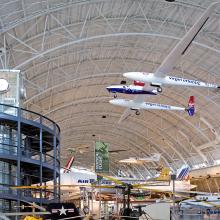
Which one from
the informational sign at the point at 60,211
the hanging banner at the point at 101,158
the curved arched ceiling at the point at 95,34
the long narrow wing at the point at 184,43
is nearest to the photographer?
the informational sign at the point at 60,211

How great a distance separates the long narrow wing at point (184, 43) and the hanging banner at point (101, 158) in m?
11.0

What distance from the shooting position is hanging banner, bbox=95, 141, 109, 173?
44.1 meters

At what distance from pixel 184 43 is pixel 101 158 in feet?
54.5

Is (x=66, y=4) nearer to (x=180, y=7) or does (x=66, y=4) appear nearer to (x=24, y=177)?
(x=180, y=7)

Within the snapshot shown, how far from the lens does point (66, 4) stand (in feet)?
110

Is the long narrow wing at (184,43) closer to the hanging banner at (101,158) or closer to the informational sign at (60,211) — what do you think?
the hanging banner at (101,158)

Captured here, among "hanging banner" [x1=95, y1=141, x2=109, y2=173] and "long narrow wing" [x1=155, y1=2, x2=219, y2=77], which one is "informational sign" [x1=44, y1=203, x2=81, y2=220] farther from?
"hanging banner" [x1=95, y1=141, x2=109, y2=173]

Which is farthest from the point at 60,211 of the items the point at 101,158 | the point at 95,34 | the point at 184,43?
the point at 101,158

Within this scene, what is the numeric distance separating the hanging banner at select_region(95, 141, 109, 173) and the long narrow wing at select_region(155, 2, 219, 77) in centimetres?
1098

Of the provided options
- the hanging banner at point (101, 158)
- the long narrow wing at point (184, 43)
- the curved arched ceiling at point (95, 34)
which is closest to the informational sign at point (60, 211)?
the long narrow wing at point (184, 43)

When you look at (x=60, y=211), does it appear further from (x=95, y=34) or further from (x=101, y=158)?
(x=101, y=158)

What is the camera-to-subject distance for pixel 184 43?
107 ft

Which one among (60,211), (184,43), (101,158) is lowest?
(60,211)

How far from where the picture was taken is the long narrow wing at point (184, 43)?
29.2 meters
